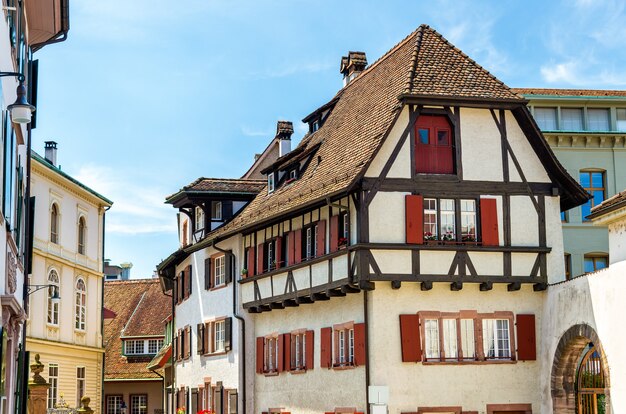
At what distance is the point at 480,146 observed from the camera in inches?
1159

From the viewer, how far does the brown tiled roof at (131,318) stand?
213 ft

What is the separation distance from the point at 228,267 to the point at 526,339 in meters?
12.8

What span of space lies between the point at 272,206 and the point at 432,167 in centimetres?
735

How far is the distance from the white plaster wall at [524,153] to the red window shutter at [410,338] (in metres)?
5.23

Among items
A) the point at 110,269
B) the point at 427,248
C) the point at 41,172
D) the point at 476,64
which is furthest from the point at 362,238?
the point at 110,269

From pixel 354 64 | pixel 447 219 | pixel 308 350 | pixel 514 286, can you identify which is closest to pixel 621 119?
pixel 354 64

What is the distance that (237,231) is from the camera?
118 ft

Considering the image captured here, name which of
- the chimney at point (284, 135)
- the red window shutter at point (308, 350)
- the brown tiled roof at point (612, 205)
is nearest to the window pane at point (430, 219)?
the brown tiled roof at point (612, 205)

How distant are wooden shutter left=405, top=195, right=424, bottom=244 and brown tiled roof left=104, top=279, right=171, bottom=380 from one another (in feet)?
126

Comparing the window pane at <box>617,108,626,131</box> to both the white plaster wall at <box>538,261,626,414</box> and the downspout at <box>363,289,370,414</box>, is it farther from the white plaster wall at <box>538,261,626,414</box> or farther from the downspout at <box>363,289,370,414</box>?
the downspout at <box>363,289,370,414</box>

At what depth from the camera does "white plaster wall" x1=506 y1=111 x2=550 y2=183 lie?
97.3 feet

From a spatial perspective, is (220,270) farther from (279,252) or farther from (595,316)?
(595,316)

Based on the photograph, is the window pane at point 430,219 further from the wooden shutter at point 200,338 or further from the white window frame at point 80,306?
the white window frame at point 80,306

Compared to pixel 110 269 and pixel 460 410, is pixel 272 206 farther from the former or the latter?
pixel 110 269
